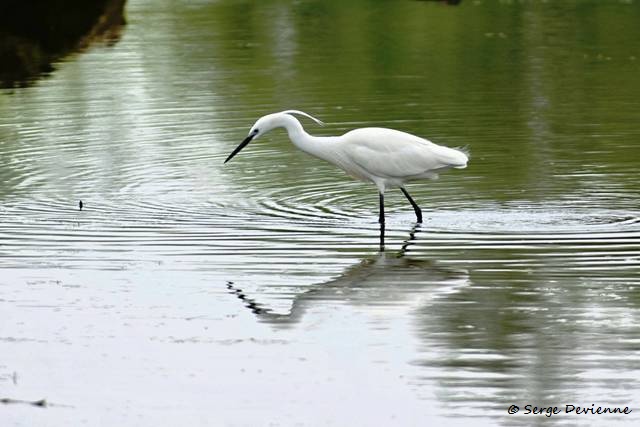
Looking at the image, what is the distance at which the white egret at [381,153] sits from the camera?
1402cm

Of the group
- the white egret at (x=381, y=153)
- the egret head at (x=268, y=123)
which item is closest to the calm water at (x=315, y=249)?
the white egret at (x=381, y=153)

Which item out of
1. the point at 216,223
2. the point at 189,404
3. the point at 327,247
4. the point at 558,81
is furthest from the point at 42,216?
the point at 558,81

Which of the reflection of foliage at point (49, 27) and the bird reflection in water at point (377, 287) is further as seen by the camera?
the reflection of foliage at point (49, 27)

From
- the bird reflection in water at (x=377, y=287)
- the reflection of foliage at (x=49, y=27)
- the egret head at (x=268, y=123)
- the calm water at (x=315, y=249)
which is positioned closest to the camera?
the calm water at (x=315, y=249)

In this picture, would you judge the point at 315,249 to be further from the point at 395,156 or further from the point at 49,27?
the point at 49,27

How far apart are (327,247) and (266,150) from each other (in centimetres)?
638

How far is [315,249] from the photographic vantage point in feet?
41.3

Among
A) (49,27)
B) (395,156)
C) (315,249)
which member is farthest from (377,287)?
(49,27)

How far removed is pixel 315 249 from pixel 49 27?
68.0ft

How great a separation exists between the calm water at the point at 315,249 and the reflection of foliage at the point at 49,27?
2910 millimetres

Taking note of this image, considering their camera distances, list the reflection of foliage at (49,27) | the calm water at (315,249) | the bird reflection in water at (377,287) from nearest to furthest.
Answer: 1. the calm water at (315,249)
2. the bird reflection in water at (377,287)
3. the reflection of foliage at (49,27)

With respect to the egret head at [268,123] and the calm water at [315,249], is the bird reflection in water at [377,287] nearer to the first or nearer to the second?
the calm water at [315,249]

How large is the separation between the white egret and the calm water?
468mm

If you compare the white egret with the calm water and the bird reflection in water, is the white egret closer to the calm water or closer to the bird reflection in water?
the calm water
